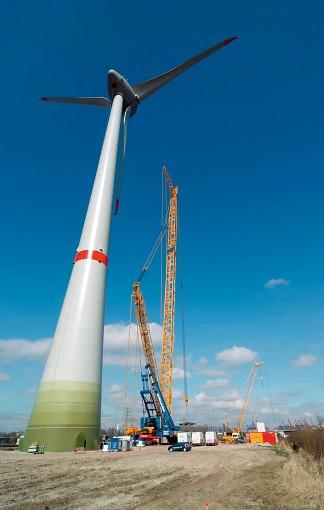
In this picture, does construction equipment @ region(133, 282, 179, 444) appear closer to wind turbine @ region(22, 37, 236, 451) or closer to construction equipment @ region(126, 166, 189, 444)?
construction equipment @ region(126, 166, 189, 444)

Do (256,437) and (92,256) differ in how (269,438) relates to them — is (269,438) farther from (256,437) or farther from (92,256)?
(92,256)

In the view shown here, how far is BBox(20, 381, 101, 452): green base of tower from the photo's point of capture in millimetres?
35250

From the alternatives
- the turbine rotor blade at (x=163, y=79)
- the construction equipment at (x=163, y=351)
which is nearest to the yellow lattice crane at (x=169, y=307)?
the construction equipment at (x=163, y=351)

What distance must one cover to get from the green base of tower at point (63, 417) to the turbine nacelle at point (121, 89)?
47.6 m

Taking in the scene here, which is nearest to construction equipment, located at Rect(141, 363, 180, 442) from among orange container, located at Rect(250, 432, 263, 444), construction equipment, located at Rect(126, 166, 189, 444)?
construction equipment, located at Rect(126, 166, 189, 444)

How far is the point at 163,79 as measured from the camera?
2409 inches

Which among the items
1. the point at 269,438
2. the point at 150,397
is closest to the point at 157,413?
the point at 150,397

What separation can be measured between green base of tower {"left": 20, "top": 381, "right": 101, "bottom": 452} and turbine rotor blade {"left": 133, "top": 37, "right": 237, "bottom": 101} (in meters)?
49.8

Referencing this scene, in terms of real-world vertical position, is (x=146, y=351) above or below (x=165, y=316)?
below

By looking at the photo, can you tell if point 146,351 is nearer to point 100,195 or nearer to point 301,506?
point 100,195

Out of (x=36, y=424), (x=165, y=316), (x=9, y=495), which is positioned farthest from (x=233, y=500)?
(x=165, y=316)

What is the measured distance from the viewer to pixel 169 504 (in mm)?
15430

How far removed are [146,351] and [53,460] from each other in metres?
60.0

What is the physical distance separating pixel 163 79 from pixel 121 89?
7529 mm
